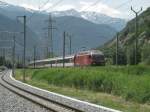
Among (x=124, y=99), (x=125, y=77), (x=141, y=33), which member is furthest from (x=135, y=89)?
(x=141, y=33)

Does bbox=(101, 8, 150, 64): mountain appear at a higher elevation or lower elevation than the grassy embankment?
higher

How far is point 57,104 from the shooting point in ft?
83.4

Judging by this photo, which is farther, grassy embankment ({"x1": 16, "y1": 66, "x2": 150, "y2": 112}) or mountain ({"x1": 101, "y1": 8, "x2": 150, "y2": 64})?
mountain ({"x1": 101, "y1": 8, "x2": 150, "y2": 64})

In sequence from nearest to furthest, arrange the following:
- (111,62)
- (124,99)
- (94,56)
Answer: (124,99) → (94,56) → (111,62)

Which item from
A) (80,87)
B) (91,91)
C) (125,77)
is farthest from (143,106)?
(80,87)

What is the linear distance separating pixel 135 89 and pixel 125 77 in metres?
4.04

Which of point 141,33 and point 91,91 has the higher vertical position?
point 141,33

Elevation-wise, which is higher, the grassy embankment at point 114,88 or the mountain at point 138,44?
the mountain at point 138,44

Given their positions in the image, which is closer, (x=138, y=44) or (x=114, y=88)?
(x=114, y=88)

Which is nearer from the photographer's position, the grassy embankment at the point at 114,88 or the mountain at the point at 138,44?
the grassy embankment at the point at 114,88

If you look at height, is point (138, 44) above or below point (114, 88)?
above

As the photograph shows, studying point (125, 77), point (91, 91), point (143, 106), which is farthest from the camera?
point (91, 91)

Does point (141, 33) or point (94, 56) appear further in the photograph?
point (141, 33)

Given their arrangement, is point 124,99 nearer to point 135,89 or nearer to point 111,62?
point 135,89
